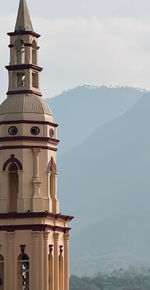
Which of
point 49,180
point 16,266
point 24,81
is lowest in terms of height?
point 16,266

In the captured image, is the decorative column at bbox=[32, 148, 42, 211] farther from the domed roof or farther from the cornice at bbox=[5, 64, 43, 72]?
the cornice at bbox=[5, 64, 43, 72]

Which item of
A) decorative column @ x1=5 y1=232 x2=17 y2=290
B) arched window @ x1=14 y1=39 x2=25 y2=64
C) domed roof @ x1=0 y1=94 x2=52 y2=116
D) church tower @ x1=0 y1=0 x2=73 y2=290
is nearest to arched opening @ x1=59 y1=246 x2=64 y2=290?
church tower @ x1=0 y1=0 x2=73 y2=290

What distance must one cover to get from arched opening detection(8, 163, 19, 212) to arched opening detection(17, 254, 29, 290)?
2.03 m

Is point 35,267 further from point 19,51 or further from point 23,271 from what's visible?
point 19,51

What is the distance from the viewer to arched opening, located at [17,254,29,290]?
5425cm

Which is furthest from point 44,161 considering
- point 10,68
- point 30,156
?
point 10,68

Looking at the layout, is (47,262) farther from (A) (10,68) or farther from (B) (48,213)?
(A) (10,68)

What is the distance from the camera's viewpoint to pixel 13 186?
55.8 m

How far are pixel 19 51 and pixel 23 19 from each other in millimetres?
1300

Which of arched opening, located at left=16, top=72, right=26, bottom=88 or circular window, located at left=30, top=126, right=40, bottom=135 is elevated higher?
arched opening, located at left=16, top=72, right=26, bottom=88

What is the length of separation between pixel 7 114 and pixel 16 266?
6.03m

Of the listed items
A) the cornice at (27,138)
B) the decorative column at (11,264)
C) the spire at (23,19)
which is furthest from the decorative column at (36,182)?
the spire at (23,19)

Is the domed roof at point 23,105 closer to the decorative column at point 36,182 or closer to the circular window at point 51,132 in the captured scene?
the circular window at point 51,132

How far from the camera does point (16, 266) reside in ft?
178
